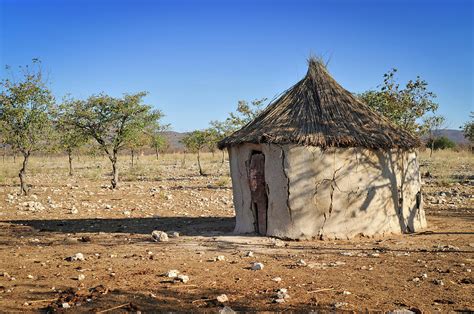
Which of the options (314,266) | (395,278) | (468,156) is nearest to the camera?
(395,278)

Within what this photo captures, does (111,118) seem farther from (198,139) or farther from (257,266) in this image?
(257,266)

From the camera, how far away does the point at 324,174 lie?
9.38 meters

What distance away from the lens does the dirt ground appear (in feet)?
18.1

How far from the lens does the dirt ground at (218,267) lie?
552cm

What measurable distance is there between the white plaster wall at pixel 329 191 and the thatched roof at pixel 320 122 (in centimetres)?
25

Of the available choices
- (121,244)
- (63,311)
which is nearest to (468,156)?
(121,244)

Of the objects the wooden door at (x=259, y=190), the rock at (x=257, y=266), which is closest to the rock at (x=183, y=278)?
the rock at (x=257, y=266)

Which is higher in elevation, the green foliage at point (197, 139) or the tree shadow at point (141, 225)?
the green foliage at point (197, 139)

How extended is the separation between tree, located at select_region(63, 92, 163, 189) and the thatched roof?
11.1 meters

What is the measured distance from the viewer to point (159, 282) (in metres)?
6.42

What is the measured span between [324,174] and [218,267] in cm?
314

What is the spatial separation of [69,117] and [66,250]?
13136mm

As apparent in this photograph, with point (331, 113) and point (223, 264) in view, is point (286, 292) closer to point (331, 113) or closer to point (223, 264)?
point (223, 264)

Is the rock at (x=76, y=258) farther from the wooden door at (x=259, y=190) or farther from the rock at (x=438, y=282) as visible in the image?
the rock at (x=438, y=282)
